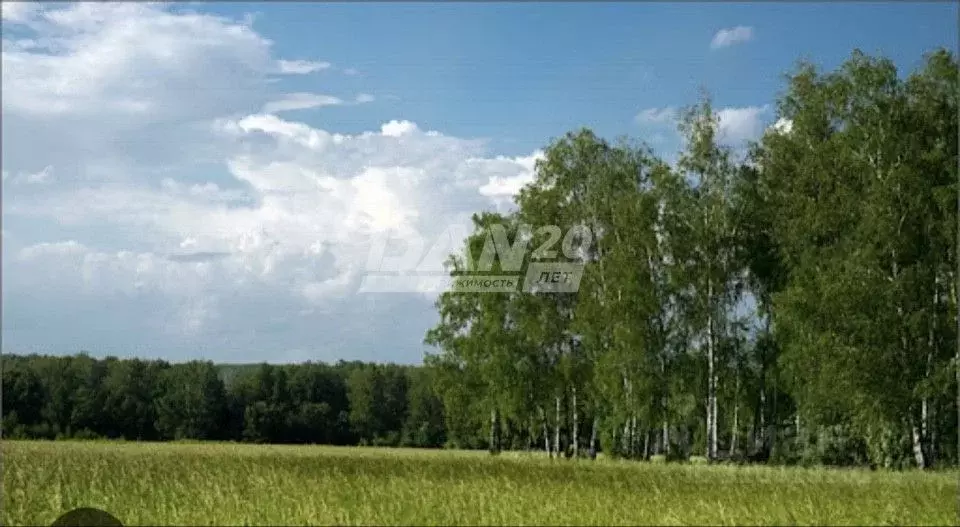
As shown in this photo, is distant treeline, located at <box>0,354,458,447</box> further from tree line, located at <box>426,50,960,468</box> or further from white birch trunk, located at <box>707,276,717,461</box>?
white birch trunk, located at <box>707,276,717,461</box>

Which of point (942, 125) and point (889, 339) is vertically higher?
point (942, 125)

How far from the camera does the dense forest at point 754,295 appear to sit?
2648 centimetres

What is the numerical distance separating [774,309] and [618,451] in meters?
8.48

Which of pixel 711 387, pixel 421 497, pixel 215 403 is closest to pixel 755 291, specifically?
pixel 711 387

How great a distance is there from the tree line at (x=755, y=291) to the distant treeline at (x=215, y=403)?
37.8 feet

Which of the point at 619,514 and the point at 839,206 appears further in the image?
the point at 839,206

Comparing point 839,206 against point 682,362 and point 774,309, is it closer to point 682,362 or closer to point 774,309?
point 774,309

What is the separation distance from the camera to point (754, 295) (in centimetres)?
3316

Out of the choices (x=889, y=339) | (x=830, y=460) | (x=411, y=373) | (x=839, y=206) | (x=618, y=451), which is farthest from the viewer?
(x=411, y=373)

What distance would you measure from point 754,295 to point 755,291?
0.16 metres

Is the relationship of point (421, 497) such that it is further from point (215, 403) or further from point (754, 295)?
point (215, 403)

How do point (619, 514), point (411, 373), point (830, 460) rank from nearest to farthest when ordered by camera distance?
1. point (619, 514)
2. point (830, 460)
3. point (411, 373)

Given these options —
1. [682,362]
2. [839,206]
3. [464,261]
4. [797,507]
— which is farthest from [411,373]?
[797,507]

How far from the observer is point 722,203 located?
31.2m
